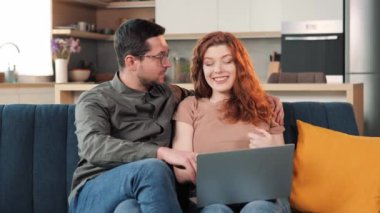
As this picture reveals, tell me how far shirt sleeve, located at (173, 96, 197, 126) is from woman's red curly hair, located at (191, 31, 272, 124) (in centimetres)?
12

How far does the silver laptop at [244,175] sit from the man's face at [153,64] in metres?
0.57

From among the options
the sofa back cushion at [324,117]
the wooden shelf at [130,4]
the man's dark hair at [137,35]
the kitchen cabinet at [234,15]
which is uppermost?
the wooden shelf at [130,4]

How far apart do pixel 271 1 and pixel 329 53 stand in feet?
2.68

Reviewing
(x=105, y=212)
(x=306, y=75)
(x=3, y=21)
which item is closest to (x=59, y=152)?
(x=105, y=212)

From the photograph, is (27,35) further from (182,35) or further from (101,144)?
(101,144)

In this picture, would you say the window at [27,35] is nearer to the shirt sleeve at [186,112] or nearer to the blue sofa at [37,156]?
the blue sofa at [37,156]

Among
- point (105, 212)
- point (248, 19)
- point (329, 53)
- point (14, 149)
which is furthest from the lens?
point (248, 19)

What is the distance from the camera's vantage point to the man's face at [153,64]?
90.2 inches

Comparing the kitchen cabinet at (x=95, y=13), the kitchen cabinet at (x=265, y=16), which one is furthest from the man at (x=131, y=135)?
Result: the kitchen cabinet at (x=265, y=16)

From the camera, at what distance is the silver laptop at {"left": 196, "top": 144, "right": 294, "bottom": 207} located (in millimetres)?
1848

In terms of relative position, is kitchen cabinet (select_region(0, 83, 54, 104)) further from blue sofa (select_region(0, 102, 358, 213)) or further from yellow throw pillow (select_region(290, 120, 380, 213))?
yellow throw pillow (select_region(290, 120, 380, 213))

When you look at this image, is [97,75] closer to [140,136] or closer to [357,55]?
[357,55]

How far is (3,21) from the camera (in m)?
5.14

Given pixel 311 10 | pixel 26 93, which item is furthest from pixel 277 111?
pixel 311 10
